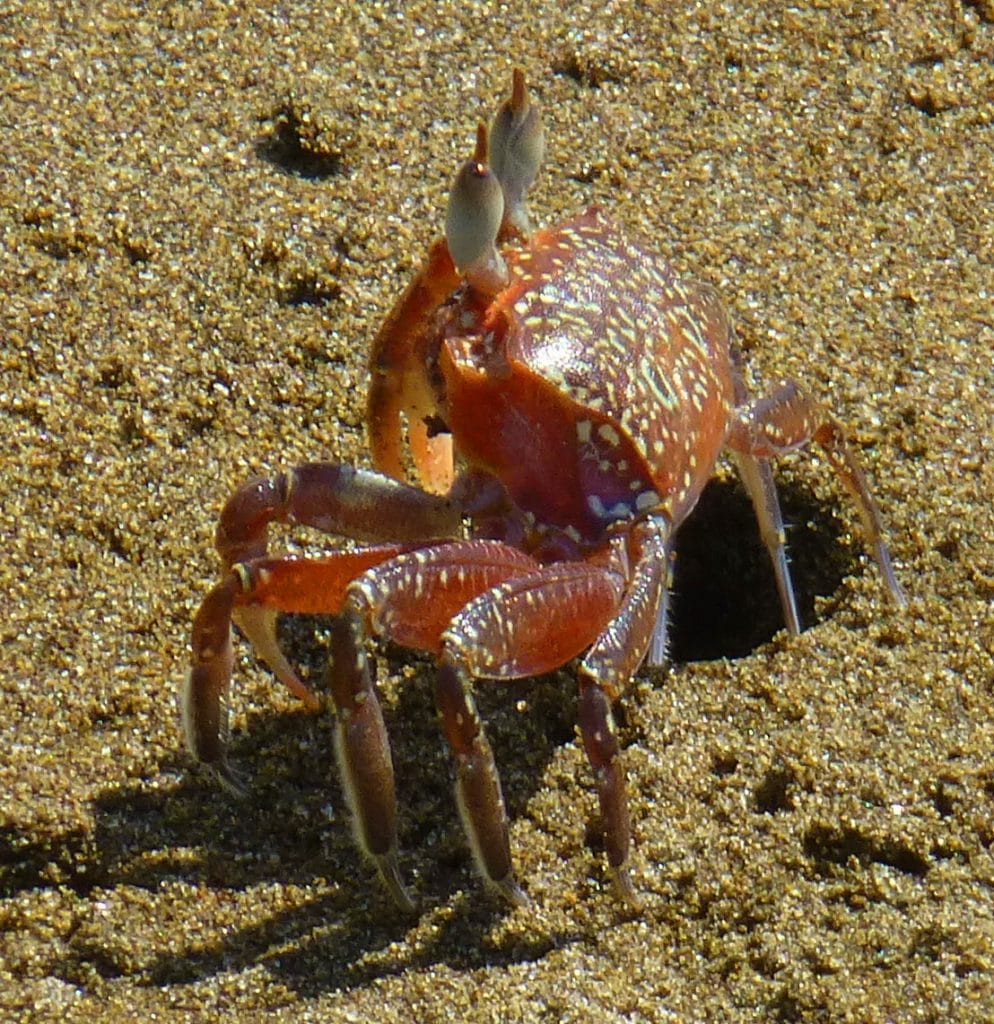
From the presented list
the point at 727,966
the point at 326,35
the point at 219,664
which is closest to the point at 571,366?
the point at 219,664

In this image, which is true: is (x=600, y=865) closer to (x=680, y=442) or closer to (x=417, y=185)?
(x=680, y=442)

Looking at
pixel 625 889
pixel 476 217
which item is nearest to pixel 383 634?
pixel 625 889

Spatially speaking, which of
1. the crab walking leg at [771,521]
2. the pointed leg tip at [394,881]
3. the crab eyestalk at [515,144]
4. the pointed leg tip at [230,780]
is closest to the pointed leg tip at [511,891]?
the pointed leg tip at [394,881]

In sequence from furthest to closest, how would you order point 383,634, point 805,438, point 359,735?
point 805,438 → point 383,634 → point 359,735

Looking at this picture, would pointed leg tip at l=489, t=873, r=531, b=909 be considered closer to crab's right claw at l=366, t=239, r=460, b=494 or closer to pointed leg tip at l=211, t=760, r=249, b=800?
pointed leg tip at l=211, t=760, r=249, b=800

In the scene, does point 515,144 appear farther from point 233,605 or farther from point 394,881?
point 394,881

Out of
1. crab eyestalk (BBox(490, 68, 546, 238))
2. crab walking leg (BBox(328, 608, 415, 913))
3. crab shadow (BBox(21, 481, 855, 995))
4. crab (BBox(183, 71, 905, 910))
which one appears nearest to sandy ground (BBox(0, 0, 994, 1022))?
crab shadow (BBox(21, 481, 855, 995))

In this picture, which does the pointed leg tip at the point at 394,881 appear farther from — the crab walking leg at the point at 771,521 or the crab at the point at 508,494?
the crab walking leg at the point at 771,521
